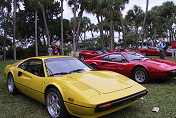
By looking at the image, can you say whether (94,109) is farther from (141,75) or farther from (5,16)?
(5,16)

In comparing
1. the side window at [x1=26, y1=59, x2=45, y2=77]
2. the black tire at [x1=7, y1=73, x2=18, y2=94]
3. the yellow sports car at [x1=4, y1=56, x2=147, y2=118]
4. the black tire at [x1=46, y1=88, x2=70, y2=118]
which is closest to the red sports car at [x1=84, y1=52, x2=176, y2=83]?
the yellow sports car at [x1=4, y1=56, x2=147, y2=118]

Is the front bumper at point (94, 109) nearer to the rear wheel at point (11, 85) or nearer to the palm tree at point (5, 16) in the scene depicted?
the rear wheel at point (11, 85)

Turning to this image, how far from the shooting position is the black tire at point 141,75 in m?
5.11

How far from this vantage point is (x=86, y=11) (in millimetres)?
18812

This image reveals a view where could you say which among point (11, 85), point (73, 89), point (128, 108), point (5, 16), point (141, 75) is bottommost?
point (128, 108)

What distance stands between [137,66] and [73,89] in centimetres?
349

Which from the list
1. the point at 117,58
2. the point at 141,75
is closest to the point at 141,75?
the point at 141,75

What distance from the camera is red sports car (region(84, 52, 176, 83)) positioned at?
191 inches

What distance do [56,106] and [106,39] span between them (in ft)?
135

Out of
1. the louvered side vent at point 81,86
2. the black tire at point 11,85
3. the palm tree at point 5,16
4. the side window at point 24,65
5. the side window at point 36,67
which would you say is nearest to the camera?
the louvered side vent at point 81,86

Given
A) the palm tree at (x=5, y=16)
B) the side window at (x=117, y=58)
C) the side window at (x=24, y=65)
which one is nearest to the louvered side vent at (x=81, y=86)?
the side window at (x=24, y=65)

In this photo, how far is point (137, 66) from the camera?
17.7 feet

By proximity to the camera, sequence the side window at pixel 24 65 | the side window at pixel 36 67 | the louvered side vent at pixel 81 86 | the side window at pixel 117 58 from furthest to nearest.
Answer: the side window at pixel 117 58 < the side window at pixel 24 65 < the side window at pixel 36 67 < the louvered side vent at pixel 81 86

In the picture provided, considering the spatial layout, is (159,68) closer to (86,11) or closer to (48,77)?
(48,77)
